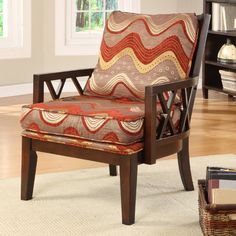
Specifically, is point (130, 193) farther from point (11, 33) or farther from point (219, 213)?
point (11, 33)

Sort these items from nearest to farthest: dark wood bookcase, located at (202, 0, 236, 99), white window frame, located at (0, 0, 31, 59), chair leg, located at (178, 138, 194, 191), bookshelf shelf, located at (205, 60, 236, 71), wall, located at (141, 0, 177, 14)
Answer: chair leg, located at (178, 138, 194, 191)
bookshelf shelf, located at (205, 60, 236, 71)
white window frame, located at (0, 0, 31, 59)
dark wood bookcase, located at (202, 0, 236, 99)
wall, located at (141, 0, 177, 14)

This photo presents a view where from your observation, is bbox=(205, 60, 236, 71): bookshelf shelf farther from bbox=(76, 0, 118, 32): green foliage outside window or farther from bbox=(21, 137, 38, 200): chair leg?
bbox=(21, 137, 38, 200): chair leg

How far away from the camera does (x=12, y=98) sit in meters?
6.25

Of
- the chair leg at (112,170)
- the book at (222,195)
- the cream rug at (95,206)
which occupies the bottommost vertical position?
the cream rug at (95,206)

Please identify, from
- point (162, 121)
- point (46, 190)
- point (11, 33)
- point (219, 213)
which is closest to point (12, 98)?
point (11, 33)

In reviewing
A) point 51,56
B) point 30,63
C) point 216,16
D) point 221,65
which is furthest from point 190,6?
point 30,63

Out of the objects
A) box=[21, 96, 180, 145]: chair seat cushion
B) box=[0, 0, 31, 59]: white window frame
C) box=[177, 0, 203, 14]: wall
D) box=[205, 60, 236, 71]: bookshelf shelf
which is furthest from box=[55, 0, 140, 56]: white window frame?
box=[21, 96, 180, 145]: chair seat cushion

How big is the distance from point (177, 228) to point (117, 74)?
0.88 metres

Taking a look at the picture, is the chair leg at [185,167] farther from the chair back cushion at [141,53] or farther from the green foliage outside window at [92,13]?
the green foliage outside window at [92,13]

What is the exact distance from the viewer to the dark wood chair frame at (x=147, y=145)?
302cm

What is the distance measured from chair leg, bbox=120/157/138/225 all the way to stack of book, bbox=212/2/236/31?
3.51 meters

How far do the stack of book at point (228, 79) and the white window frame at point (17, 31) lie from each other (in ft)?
5.60

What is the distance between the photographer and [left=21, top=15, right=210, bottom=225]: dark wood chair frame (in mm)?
3023

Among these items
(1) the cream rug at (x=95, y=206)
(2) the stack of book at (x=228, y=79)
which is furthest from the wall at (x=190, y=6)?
(1) the cream rug at (x=95, y=206)
